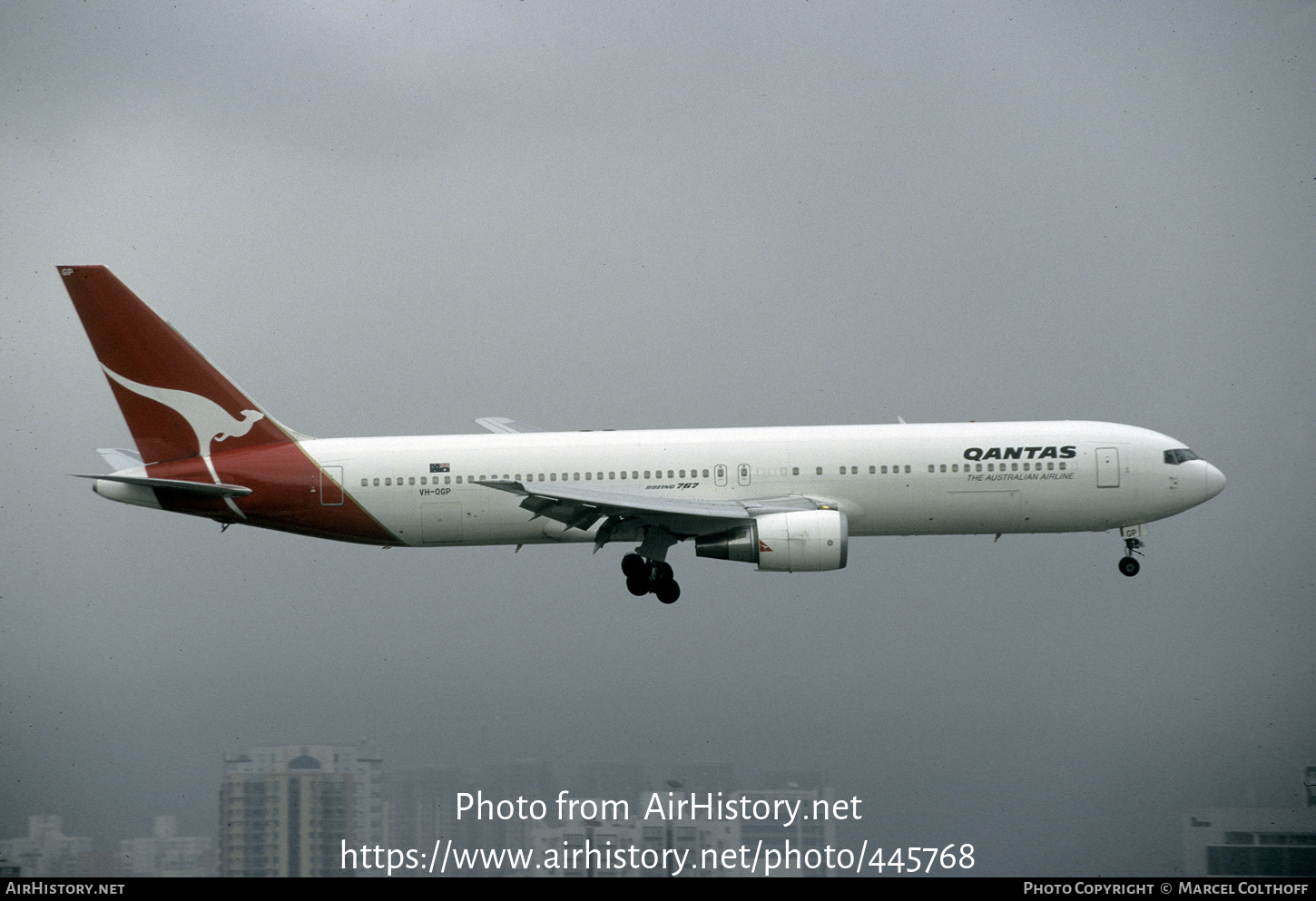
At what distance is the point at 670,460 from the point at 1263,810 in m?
70.1

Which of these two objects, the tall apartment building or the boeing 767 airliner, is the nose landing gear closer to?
the boeing 767 airliner

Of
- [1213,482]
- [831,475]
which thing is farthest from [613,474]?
[1213,482]

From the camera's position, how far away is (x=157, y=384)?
127 feet

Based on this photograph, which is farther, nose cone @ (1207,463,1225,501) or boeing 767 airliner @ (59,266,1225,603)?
nose cone @ (1207,463,1225,501)

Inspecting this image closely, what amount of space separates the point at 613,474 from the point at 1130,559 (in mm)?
16344

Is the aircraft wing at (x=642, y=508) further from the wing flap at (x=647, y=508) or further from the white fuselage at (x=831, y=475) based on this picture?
the white fuselage at (x=831, y=475)

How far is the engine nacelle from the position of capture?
113ft

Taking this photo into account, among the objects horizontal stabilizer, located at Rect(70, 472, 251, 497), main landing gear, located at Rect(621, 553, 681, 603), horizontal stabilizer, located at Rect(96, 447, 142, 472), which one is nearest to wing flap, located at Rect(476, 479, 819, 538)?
main landing gear, located at Rect(621, 553, 681, 603)

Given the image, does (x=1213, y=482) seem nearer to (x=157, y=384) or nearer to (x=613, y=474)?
(x=613, y=474)

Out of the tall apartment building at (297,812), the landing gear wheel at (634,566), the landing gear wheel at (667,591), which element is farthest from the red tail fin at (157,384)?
the tall apartment building at (297,812)

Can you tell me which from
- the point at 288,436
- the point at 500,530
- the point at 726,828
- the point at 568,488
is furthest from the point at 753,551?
the point at 726,828

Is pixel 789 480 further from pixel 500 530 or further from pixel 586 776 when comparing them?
pixel 586 776

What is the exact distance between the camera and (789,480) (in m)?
36.8

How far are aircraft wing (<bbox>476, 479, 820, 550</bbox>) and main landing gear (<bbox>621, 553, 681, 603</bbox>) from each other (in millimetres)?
1262
